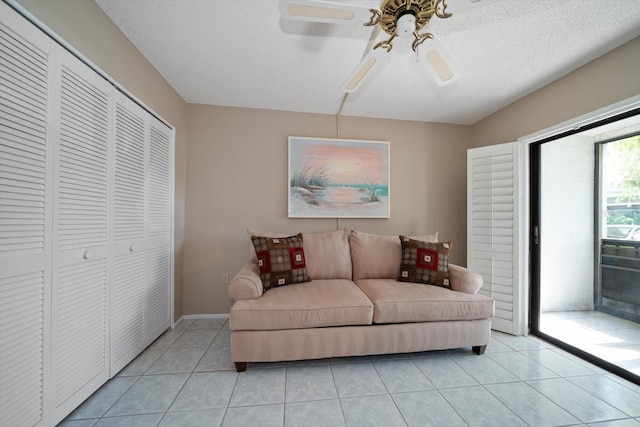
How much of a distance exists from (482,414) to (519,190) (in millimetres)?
1991

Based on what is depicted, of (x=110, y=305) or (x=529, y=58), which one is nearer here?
(x=110, y=305)

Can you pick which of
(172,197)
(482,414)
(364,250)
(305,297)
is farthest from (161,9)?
(482,414)

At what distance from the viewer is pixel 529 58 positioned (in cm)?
185

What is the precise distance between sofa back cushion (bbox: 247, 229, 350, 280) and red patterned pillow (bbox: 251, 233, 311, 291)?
154 mm

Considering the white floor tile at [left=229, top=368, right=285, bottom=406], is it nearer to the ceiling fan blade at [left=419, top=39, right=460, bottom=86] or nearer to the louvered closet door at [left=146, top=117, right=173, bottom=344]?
the louvered closet door at [left=146, top=117, right=173, bottom=344]

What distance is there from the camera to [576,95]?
196 centimetres

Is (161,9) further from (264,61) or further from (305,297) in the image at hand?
(305,297)

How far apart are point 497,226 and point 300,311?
2.19 metres

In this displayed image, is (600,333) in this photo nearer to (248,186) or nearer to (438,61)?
(438,61)

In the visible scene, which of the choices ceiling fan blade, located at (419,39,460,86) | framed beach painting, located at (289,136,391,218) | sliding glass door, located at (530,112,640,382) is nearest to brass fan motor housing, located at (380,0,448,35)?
ceiling fan blade, located at (419,39,460,86)

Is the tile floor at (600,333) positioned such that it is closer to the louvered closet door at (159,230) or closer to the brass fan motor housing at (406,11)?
the brass fan motor housing at (406,11)

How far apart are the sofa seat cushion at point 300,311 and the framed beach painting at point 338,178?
1.10m

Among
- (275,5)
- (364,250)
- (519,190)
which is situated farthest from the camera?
(364,250)

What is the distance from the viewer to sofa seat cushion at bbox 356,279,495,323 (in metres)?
1.84
